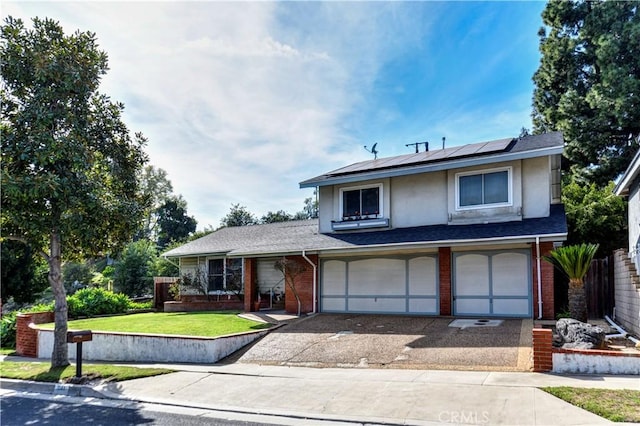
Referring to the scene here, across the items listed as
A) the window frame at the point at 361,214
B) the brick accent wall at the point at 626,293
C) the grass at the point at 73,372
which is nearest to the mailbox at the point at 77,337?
the grass at the point at 73,372

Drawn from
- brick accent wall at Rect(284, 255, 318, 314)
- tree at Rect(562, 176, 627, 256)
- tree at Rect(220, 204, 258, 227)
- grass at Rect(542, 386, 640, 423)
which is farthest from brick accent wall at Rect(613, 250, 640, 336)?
tree at Rect(220, 204, 258, 227)

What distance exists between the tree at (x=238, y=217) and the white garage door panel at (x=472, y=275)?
3689cm

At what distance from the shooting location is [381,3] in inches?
534

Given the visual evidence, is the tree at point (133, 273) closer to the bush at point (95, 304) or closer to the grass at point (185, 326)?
the bush at point (95, 304)

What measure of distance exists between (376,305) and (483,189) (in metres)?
5.53

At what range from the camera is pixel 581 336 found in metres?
9.86

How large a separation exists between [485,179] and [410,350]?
746 cm

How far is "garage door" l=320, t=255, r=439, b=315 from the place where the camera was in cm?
1645

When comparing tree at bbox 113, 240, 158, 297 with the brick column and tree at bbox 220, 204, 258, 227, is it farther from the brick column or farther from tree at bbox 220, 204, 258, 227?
tree at bbox 220, 204, 258, 227

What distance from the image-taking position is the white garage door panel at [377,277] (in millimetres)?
16969

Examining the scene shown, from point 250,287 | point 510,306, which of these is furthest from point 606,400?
point 250,287

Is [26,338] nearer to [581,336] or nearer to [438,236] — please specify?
[438,236]

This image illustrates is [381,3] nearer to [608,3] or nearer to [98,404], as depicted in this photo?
[98,404]

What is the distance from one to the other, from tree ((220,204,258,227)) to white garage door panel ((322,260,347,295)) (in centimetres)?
3330
